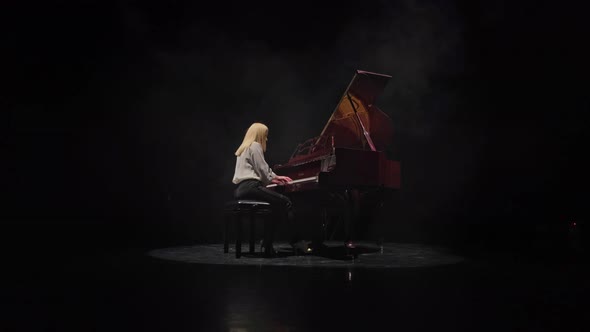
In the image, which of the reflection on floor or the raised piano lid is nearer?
the reflection on floor

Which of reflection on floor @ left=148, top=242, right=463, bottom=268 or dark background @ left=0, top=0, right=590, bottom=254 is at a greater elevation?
dark background @ left=0, top=0, right=590, bottom=254

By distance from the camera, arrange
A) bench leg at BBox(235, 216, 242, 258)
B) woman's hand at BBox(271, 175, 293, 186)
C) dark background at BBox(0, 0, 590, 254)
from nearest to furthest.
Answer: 1. bench leg at BBox(235, 216, 242, 258)
2. woman's hand at BBox(271, 175, 293, 186)
3. dark background at BBox(0, 0, 590, 254)

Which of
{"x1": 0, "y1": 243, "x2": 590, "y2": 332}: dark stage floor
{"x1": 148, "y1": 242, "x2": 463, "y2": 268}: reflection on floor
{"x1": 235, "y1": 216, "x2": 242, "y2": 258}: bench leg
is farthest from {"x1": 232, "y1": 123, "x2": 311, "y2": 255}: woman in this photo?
{"x1": 0, "y1": 243, "x2": 590, "y2": 332}: dark stage floor

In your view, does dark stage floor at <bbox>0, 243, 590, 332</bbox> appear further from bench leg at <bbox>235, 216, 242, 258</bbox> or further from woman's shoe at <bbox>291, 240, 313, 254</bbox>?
woman's shoe at <bbox>291, 240, 313, 254</bbox>

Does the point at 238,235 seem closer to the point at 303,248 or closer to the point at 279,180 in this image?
the point at 279,180

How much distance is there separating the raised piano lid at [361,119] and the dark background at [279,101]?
6.37 feet

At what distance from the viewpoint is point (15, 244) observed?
4.60 m

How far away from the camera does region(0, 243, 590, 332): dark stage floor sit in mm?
1802

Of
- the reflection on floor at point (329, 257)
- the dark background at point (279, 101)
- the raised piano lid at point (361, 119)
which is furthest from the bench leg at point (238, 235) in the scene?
the dark background at point (279, 101)

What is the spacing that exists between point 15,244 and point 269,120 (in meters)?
3.68

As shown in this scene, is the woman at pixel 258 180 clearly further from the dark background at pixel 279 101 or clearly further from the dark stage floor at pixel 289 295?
the dark background at pixel 279 101

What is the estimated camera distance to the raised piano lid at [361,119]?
4379mm

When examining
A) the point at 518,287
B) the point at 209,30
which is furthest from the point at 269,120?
the point at 518,287

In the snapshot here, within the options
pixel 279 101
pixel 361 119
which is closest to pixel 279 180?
pixel 361 119
